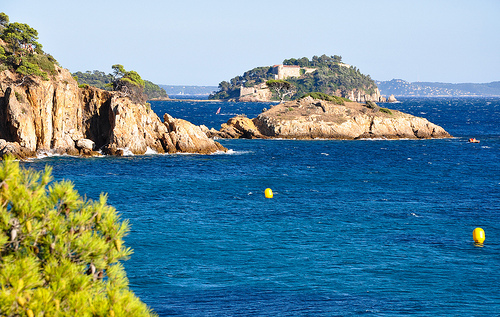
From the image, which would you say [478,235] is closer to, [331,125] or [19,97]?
[19,97]

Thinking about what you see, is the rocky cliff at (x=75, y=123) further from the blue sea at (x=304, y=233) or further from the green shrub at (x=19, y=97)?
the blue sea at (x=304, y=233)

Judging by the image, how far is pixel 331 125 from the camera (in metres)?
118

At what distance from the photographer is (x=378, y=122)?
390ft

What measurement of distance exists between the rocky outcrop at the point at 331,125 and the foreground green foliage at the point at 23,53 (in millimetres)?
41687

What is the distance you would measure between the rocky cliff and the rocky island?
93.1ft

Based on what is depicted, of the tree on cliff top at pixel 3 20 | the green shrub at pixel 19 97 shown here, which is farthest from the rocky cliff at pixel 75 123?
the tree on cliff top at pixel 3 20

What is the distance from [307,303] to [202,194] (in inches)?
1168

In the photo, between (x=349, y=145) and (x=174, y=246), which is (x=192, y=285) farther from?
(x=349, y=145)

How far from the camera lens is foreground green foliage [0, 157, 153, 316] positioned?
13617 mm

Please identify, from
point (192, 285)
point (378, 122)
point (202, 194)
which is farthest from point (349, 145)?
point (192, 285)

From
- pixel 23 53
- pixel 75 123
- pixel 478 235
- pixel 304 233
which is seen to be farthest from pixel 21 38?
pixel 478 235

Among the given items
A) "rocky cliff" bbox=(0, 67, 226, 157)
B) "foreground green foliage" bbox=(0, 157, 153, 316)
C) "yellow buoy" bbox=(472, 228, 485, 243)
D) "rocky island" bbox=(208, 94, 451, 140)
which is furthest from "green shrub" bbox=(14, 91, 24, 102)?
"foreground green foliage" bbox=(0, 157, 153, 316)

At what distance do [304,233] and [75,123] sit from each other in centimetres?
4952

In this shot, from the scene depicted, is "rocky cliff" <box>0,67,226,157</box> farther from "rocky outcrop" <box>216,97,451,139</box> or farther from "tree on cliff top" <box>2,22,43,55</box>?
"rocky outcrop" <box>216,97,451,139</box>
